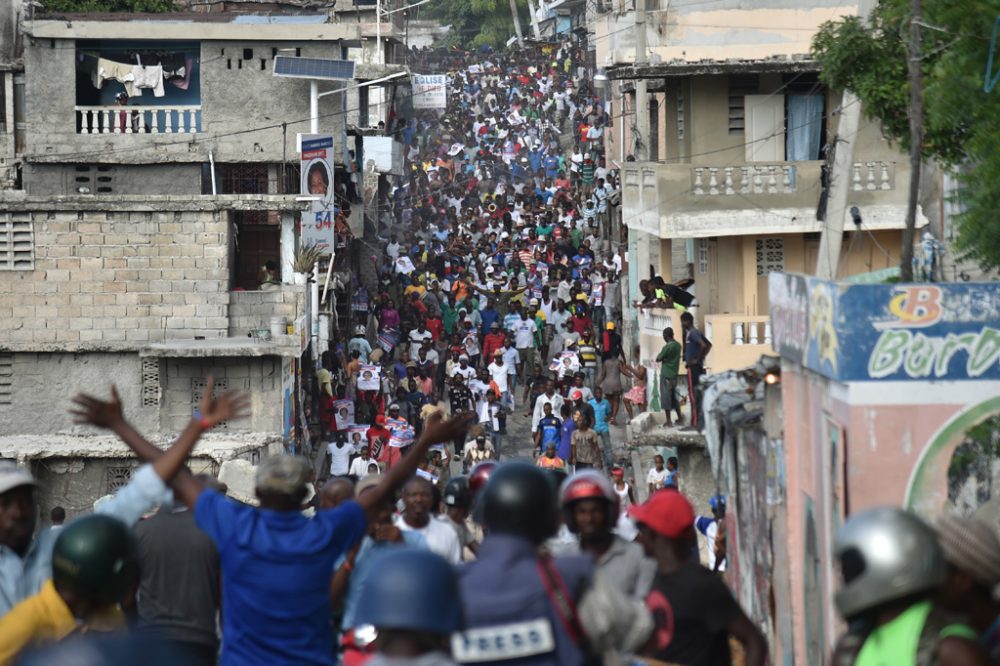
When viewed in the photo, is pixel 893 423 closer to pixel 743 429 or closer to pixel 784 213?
pixel 743 429

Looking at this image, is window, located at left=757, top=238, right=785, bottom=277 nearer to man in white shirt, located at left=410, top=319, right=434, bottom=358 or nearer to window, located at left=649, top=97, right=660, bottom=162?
window, located at left=649, top=97, right=660, bottom=162

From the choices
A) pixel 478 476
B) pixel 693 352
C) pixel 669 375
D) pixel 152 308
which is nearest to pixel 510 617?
pixel 478 476

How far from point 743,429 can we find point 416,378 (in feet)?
51.8

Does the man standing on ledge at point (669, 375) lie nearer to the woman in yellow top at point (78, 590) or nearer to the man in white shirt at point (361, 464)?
the man in white shirt at point (361, 464)

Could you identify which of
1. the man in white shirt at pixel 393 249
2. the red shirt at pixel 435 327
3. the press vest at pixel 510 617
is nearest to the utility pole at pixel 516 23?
the man in white shirt at pixel 393 249

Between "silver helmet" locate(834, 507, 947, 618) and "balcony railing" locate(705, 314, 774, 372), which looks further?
"balcony railing" locate(705, 314, 774, 372)

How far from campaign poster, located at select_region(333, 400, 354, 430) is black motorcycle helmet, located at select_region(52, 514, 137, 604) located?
2158 cm

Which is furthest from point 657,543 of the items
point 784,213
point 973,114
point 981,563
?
point 784,213

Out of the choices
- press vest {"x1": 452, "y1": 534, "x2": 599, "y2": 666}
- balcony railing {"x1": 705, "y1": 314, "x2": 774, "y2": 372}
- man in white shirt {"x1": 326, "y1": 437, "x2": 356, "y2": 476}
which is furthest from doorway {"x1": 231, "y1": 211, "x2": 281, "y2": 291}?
press vest {"x1": 452, "y1": 534, "x2": 599, "y2": 666}

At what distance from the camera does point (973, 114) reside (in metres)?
11.0

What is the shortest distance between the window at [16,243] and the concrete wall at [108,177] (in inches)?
203

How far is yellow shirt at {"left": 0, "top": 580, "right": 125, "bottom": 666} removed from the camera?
5426mm

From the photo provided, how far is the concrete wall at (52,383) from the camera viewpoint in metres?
25.8

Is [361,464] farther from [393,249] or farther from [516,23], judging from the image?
[516,23]
